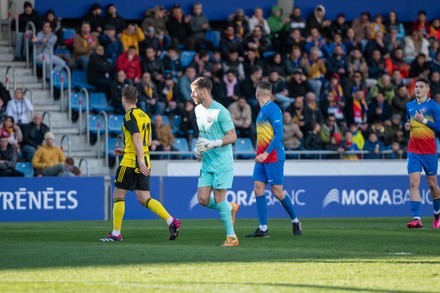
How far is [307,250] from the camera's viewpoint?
1370 centimetres

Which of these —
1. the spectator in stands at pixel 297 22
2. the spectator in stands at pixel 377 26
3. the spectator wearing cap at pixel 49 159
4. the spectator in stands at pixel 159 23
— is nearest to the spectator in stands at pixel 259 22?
the spectator in stands at pixel 297 22

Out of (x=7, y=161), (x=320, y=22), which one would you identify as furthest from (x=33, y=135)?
(x=320, y=22)

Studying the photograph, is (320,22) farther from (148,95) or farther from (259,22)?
(148,95)

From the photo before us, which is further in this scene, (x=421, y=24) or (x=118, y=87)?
(x=421, y=24)

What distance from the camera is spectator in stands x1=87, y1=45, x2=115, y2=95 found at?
1104 inches

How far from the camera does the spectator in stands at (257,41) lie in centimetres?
3083

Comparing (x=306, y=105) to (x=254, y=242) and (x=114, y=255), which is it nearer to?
(x=254, y=242)

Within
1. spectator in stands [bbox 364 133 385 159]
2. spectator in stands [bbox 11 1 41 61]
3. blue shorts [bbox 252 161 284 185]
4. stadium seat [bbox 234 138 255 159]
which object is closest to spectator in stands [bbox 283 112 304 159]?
stadium seat [bbox 234 138 255 159]

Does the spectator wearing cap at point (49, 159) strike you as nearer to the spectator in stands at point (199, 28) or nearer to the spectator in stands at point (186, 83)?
the spectator in stands at point (186, 83)

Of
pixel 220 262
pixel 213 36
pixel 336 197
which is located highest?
pixel 213 36

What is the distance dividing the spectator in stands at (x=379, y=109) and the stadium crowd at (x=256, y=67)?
3 centimetres

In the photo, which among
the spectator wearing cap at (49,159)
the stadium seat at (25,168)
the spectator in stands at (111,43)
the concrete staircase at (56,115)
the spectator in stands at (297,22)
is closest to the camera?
the spectator wearing cap at (49,159)

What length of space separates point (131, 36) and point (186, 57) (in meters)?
1.70

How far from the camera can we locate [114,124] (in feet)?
91.0
